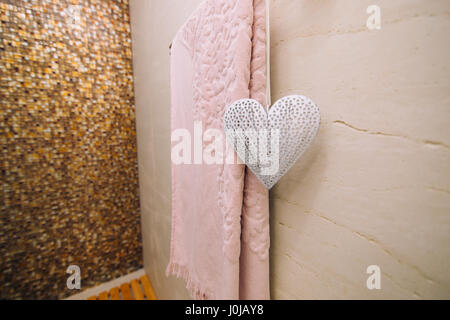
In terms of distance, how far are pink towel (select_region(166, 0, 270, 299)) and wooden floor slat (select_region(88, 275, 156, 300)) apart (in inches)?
37.9

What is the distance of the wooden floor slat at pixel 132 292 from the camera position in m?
1.24

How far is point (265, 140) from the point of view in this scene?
0.98 feet

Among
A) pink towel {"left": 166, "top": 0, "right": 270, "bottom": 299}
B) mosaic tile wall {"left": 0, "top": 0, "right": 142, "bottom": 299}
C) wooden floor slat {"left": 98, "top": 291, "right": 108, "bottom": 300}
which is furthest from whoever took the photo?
wooden floor slat {"left": 98, "top": 291, "right": 108, "bottom": 300}

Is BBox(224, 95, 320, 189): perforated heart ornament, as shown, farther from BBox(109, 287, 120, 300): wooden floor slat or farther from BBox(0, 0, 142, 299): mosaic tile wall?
BBox(109, 287, 120, 300): wooden floor slat

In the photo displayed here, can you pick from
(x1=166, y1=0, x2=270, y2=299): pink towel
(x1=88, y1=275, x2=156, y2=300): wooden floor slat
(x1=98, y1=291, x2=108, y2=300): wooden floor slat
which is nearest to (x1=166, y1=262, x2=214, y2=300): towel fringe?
(x1=166, y1=0, x2=270, y2=299): pink towel

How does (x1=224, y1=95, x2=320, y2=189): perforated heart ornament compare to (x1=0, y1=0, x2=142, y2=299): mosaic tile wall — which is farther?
(x1=0, y1=0, x2=142, y2=299): mosaic tile wall

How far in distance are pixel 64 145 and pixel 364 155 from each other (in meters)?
1.40

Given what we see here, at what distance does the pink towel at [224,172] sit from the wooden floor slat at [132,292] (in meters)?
0.96

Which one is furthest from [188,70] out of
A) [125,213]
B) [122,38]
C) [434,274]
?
[125,213]

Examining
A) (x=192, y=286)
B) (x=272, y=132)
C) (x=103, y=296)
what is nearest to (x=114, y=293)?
(x=103, y=296)

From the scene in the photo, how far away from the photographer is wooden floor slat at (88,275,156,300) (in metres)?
1.24

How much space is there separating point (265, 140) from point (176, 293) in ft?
3.15

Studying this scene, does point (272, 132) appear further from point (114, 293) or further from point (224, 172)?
point (114, 293)

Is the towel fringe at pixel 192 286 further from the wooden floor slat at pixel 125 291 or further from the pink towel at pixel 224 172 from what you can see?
the wooden floor slat at pixel 125 291
